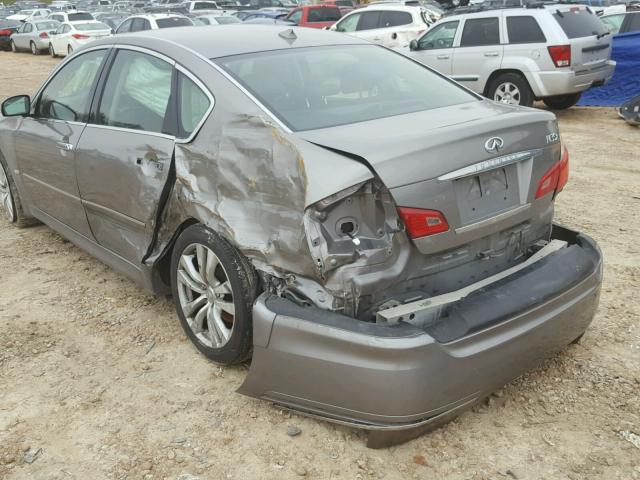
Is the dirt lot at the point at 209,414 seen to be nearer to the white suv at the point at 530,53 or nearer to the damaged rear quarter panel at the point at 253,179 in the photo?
the damaged rear quarter panel at the point at 253,179

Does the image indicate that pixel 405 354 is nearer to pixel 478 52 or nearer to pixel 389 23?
pixel 478 52

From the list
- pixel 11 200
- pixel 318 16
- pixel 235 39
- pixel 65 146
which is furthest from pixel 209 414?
pixel 318 16

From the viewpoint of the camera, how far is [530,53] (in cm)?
1000

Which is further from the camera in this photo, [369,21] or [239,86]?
[369,21]

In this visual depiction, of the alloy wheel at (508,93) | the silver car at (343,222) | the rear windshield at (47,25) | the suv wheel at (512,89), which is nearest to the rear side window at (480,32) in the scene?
the suv wheel at (512,89)

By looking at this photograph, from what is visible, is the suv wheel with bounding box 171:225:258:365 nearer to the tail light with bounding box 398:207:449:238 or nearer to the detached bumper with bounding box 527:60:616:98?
the tail light with bounding box 398:207:449:238

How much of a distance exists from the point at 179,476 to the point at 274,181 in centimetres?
127

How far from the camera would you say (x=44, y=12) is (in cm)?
3578

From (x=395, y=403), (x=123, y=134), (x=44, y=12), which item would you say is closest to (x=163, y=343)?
(x=123, y=134)

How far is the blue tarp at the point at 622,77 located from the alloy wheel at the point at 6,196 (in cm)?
946

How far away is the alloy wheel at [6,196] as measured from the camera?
5.52 metres

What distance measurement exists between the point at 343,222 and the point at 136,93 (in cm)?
181

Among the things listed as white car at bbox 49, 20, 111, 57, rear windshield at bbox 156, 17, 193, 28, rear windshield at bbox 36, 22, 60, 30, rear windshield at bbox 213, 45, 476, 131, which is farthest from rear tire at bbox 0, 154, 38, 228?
rear windshield at bbox 36, 22, 60, 30

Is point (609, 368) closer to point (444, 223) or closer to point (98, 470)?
point (444, 223)
